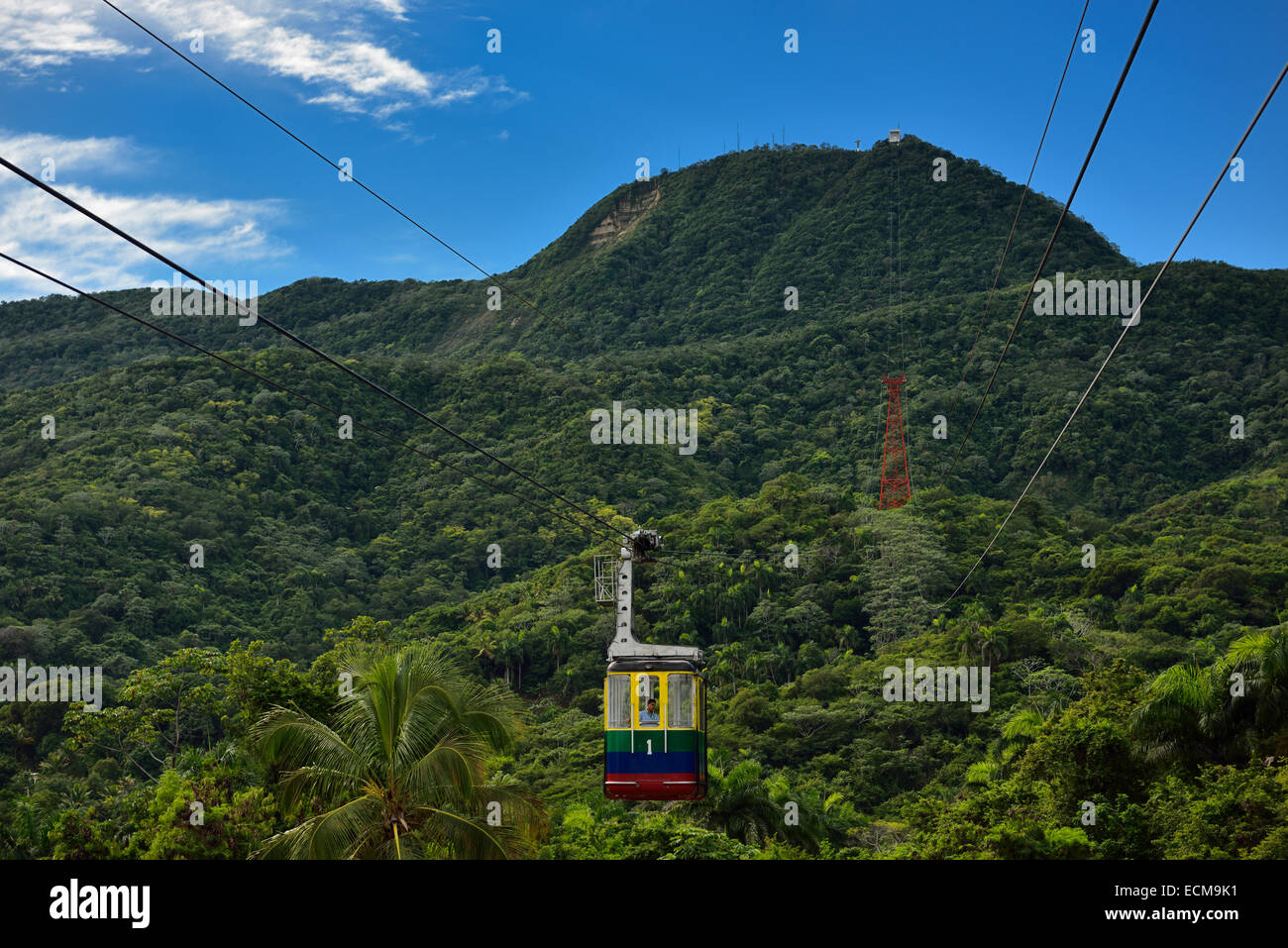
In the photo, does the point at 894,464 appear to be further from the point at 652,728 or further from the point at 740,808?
the point at 652,728

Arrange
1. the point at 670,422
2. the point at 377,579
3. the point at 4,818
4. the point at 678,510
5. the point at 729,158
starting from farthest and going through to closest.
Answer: the point at 729,158 → the point at 670,422 → the point at 678,510 → the point at 377,579 → the point at 4,818

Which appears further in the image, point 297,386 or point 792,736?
point 297,386

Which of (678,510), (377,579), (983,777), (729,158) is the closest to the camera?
(983,777)

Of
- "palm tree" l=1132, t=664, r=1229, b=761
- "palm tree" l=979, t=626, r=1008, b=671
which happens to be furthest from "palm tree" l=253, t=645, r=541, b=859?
"palm tree" l=979, t=626, r=1008, b=671

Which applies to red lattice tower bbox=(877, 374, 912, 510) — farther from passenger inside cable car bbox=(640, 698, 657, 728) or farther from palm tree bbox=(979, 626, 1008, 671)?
passenger inside cable car bbox=(640, 698, 657, 728)

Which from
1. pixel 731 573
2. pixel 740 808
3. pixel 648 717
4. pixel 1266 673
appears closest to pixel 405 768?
pixel 648 717
